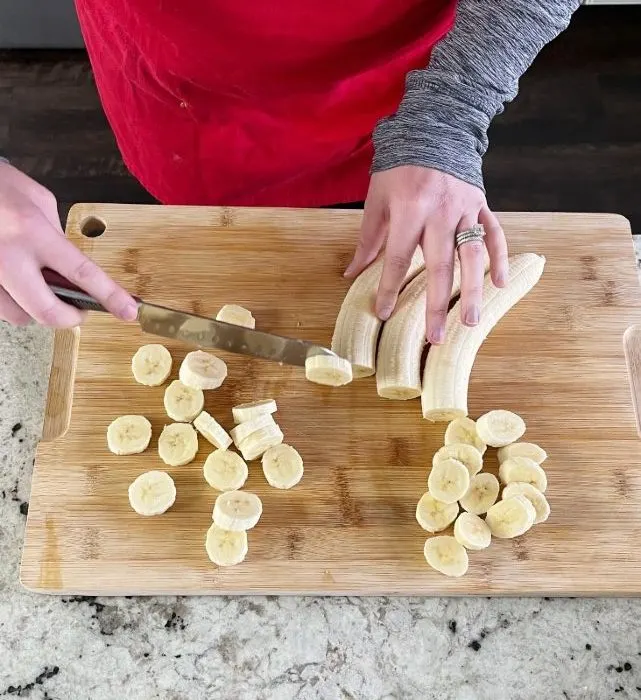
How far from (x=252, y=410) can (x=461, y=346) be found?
45 cm

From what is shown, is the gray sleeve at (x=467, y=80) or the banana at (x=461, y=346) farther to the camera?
the banana at (x=461, y=346)

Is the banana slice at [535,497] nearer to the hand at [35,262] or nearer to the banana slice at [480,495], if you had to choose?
the banana slice at [480,495]

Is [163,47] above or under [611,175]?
above

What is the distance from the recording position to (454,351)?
64.0 inches

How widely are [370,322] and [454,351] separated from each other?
7.3 inches

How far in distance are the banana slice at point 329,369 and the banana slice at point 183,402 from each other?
231mm

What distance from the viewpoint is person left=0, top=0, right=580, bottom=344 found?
1.33m

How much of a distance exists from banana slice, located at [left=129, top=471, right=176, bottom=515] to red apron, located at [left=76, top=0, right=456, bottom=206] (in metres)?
0.74

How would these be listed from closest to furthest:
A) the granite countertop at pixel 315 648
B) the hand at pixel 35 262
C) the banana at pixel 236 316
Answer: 1. the hand at pixel 35 262
2. the granite countertop at pixel 315 648
3. the banana at pixel 236 316

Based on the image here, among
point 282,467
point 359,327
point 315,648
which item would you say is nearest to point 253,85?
point 359,327

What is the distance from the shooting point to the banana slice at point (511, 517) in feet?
4.86

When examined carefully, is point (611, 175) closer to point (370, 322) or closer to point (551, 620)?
point (370, 322)

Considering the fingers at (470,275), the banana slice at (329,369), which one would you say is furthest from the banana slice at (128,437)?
the fingers at (470,275)

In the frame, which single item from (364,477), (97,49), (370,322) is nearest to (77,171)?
(97,49)
